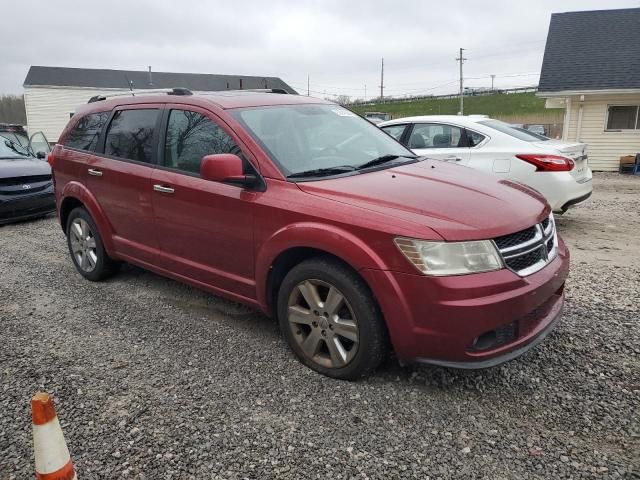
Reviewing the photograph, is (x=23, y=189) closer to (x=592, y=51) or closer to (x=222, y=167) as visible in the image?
(x=222, y=167)

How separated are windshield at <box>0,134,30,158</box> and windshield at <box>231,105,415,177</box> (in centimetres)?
749

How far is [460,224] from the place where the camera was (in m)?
2.75

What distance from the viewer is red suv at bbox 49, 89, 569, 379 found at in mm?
2723

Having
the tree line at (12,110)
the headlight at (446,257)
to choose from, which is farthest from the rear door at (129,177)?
the tree line at (12,110)

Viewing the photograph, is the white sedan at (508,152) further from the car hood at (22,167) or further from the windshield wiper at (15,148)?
the windshield wiper at (15,148)

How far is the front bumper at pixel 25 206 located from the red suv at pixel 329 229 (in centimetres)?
448

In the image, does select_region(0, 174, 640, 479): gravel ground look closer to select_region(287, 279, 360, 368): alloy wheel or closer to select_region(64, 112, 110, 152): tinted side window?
select_region(287, 279, 360, 368): alloy wheel

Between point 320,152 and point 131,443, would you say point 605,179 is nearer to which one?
point 320,152

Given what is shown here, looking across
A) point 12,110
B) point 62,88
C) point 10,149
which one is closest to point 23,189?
point 10,149

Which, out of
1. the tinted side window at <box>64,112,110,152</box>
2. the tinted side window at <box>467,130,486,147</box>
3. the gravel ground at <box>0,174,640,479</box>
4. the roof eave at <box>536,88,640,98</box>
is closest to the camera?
the gravel ground at <box>0,174,640,479</box>

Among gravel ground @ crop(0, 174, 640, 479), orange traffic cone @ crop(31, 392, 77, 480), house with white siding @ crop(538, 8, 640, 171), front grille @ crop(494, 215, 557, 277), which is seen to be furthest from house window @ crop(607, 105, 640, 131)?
orange traffic cone @ crop(31, 392, 77, 480)

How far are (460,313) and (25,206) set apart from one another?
8.09 meters

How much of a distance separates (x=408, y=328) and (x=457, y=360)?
0.32 m

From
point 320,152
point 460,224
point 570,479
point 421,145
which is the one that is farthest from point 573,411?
point 421,145
